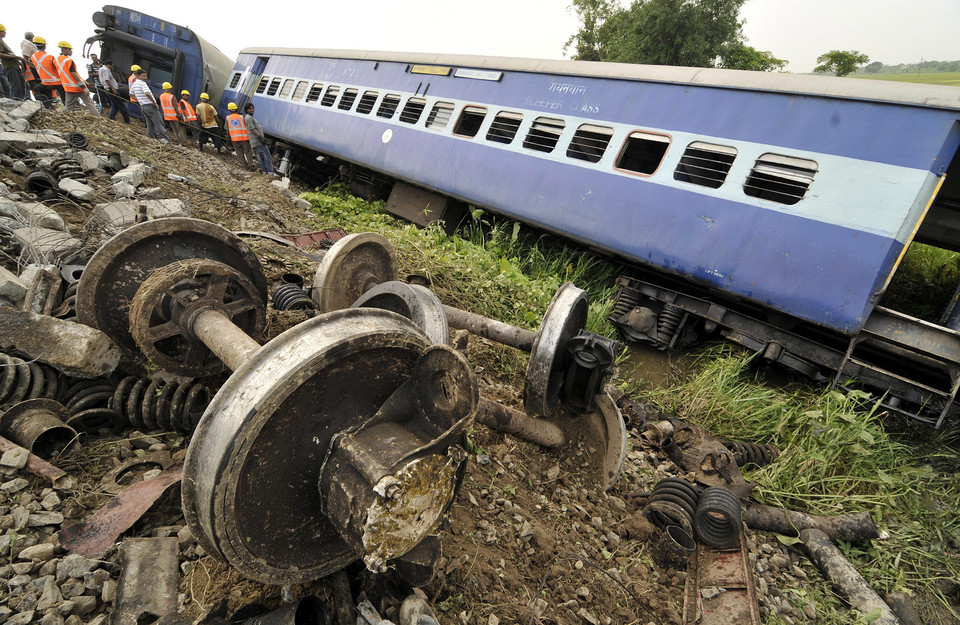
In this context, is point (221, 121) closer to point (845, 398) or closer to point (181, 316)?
point (181, 316)

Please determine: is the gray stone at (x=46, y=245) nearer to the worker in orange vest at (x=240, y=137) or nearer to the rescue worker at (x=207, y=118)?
the worker in orange vest at (x=240, y=137)

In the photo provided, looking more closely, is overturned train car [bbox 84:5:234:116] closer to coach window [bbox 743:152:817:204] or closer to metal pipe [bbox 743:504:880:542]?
coach window [bbox 743:152:817:204]

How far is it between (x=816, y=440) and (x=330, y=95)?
36.7 feet

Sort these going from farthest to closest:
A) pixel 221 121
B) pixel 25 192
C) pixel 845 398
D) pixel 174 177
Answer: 1. pixel 221 121
2. pixel 174 177
3. pixel 25 192
4. pixel 845 398

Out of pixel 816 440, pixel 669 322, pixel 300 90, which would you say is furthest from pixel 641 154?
pixel 300 90

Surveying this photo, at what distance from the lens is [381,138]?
9.16 meters

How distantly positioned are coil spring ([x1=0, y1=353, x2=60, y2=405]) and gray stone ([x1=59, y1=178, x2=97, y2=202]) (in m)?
3.60

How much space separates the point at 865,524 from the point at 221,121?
17856 mm

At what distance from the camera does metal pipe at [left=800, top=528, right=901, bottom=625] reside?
107 inches

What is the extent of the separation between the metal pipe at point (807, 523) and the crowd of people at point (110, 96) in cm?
1178

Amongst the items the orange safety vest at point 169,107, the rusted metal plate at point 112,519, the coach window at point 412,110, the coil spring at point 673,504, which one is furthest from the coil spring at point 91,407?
the orange safety vest at point 169,107

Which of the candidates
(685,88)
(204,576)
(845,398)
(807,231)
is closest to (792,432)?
(845,398)

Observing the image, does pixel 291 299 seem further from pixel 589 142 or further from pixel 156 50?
pixel 156 50

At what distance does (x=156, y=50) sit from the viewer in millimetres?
13648
